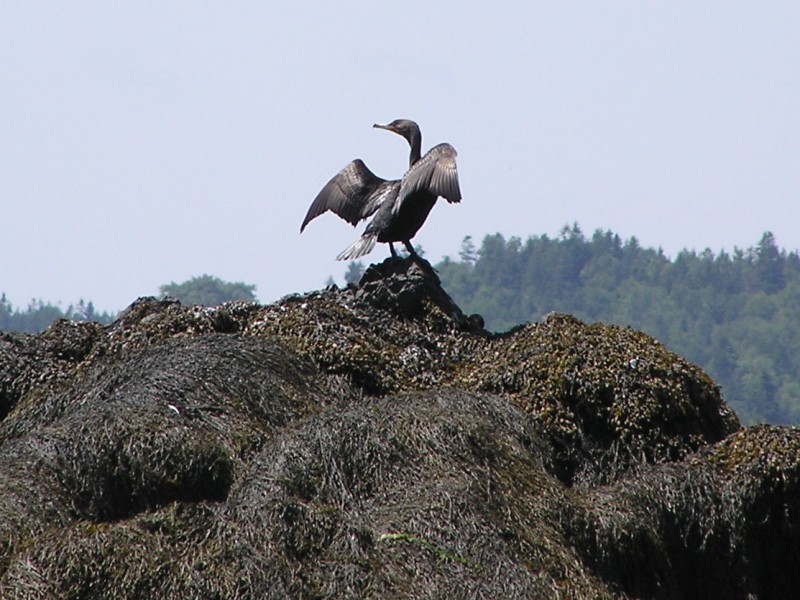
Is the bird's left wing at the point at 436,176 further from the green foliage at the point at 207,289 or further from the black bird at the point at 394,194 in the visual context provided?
the green foliage at the point at 207,289

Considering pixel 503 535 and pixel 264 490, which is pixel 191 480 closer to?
pixel 264 490

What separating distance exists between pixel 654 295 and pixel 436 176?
135761 millimetres

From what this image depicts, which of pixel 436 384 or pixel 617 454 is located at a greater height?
pixel 436 384

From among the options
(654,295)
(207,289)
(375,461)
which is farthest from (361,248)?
(654,295)

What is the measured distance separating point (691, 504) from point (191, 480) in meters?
3.23

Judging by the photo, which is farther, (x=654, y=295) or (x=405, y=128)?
(x=654, y=295)

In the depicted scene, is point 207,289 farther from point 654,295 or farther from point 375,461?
point 375,461

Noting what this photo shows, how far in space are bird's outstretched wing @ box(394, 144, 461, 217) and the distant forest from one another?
333 feet

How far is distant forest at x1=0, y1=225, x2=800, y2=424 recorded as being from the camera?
128m

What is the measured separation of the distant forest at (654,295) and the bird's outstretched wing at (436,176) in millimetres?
101565

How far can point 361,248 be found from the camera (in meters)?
13.9

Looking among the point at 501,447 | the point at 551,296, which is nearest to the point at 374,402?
the point at 501,447

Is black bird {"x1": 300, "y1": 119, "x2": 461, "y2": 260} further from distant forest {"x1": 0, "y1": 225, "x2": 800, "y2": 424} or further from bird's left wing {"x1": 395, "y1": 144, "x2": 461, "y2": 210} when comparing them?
distant forest {"x1": 0, "y1": 225, "x2": 800, "y2": 424}

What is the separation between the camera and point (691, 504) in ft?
32.8
